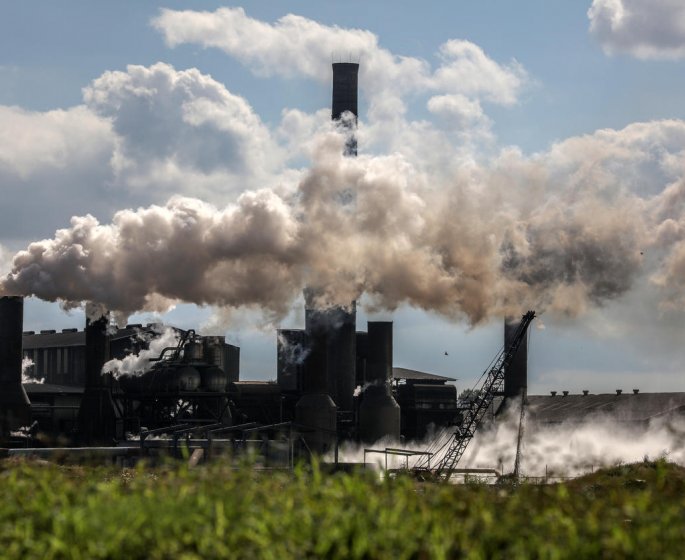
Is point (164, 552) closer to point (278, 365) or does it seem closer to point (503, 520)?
point (503, 520)

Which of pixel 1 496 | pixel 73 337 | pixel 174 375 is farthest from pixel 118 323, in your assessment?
pixel 1 496

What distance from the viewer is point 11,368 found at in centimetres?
7725

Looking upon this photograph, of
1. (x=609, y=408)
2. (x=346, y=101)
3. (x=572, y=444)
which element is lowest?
→ (x=572, y=444)

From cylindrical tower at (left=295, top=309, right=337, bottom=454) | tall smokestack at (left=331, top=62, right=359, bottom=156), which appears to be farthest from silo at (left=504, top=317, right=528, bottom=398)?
tall smokestack at (left=331, top=62, right=359, bottom=156)

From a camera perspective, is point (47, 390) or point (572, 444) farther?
point (47, 390)

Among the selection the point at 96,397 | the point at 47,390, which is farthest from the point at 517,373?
the point at 47,390

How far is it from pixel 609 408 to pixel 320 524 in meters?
78.2

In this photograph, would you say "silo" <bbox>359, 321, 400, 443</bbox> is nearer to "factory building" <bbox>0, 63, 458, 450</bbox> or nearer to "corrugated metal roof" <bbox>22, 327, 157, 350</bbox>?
"factory building" <bbox>0, 63, 458, 450</bbox>

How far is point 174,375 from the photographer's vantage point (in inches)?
3219

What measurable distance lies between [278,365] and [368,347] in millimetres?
7764

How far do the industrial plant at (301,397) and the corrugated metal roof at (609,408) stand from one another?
0.18 metres

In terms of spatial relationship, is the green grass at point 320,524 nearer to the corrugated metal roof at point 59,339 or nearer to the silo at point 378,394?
the silo at point 378,394

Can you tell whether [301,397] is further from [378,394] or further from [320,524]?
[320,524]

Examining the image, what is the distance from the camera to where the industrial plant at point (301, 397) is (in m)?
78.6
